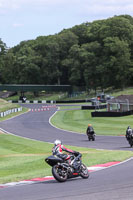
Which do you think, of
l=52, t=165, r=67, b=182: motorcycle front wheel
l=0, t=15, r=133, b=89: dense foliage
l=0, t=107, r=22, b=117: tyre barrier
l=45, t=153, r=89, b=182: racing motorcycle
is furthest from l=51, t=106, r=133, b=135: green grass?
l=0, t=15, r=133, b=89: dense foliage

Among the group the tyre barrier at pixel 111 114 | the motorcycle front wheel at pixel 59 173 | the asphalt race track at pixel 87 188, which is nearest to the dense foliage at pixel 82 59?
the tyre barrier at pixel 111 114

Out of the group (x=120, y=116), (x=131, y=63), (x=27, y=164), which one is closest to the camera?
(x=27, y=164)

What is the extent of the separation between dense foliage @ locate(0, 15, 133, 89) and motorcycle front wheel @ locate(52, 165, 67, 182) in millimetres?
99129

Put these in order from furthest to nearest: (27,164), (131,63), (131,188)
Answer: (131,63), (27,164), (131,188)

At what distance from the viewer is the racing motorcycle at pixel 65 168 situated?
570 inches

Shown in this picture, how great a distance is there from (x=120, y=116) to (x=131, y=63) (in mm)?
60195

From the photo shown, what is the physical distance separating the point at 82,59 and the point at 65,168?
113 m

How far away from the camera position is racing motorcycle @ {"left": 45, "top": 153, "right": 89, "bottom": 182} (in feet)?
47.5

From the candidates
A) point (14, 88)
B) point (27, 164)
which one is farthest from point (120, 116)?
point (14, 88)

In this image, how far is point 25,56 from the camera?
5886 inches

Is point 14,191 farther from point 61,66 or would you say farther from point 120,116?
point 61,66

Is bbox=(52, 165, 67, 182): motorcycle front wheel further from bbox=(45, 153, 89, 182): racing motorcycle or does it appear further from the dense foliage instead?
the dense foliage

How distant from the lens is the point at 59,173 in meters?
14.5

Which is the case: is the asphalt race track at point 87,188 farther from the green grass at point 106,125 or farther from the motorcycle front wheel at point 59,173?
the green grass at point 106,125
